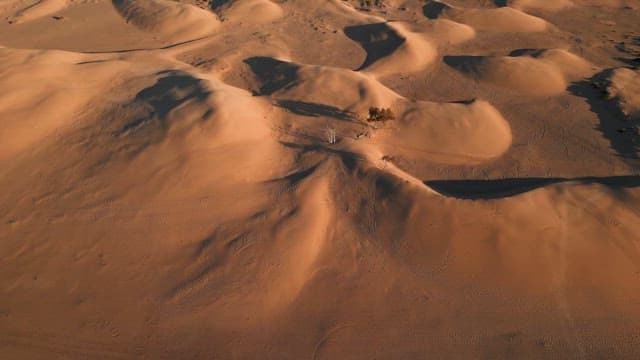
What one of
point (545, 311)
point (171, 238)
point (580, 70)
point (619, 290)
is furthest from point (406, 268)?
point (580, 70)

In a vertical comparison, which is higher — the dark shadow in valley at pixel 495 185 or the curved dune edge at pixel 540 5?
the curved dune edge at pixel 540 5

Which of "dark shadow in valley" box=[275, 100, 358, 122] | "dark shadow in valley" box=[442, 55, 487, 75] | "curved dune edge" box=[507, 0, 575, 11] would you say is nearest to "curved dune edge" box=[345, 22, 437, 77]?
"dark shadow in valley" box=[442, 55, 487, 75]

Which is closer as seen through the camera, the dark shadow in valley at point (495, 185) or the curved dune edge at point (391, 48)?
the dark shadow in valley at point (495, 185)

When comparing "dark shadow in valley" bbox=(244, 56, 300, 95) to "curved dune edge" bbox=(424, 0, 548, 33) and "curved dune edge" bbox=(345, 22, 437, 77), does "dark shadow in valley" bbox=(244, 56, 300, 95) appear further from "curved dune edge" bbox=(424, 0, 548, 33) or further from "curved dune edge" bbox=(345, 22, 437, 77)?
"curved dune edge" bbox=(424, 0, 548, 33)

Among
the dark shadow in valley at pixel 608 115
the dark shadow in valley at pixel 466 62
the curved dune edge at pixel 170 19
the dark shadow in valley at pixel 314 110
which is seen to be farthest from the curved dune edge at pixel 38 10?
the dark shadow in valley at pixel 608 115

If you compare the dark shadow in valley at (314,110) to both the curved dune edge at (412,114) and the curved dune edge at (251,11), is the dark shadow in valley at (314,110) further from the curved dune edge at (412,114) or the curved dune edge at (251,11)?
the curved dune edge at (251,11)
